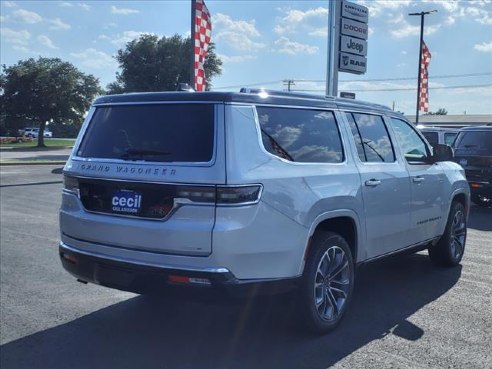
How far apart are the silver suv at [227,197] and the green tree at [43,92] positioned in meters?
45.9

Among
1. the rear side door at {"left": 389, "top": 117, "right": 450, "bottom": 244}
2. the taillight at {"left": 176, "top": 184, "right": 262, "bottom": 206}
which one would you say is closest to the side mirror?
the rear side door at {"left": 389, "top": 117, "right": 450, "bottom": 244}

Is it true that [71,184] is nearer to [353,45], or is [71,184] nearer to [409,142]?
[409,142]

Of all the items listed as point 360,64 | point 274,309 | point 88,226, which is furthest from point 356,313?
point 360,64

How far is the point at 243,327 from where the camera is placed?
456cm

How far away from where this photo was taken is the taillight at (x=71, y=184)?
14.0 feet

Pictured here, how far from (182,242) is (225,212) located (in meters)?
0.36

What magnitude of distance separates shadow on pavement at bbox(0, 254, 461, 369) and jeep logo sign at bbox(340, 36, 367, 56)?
6.09 metres

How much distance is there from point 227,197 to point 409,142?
9.84 feet

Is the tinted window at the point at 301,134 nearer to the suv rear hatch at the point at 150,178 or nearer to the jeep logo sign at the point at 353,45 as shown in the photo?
the suv rear hatch at the point at 150,178

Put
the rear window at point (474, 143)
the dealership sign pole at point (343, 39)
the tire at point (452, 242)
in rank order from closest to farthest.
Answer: the tire at point (452, 242) < the dealership sign pole at point (343, 39) < the rear window at point (474, 143)

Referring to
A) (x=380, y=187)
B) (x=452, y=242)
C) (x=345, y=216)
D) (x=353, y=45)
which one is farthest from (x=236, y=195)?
(x=353, y=45)

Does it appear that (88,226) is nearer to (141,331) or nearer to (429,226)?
(141,331)

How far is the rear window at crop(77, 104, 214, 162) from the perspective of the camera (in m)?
3.77

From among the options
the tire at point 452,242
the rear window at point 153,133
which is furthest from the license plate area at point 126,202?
the tire at point 452,242
